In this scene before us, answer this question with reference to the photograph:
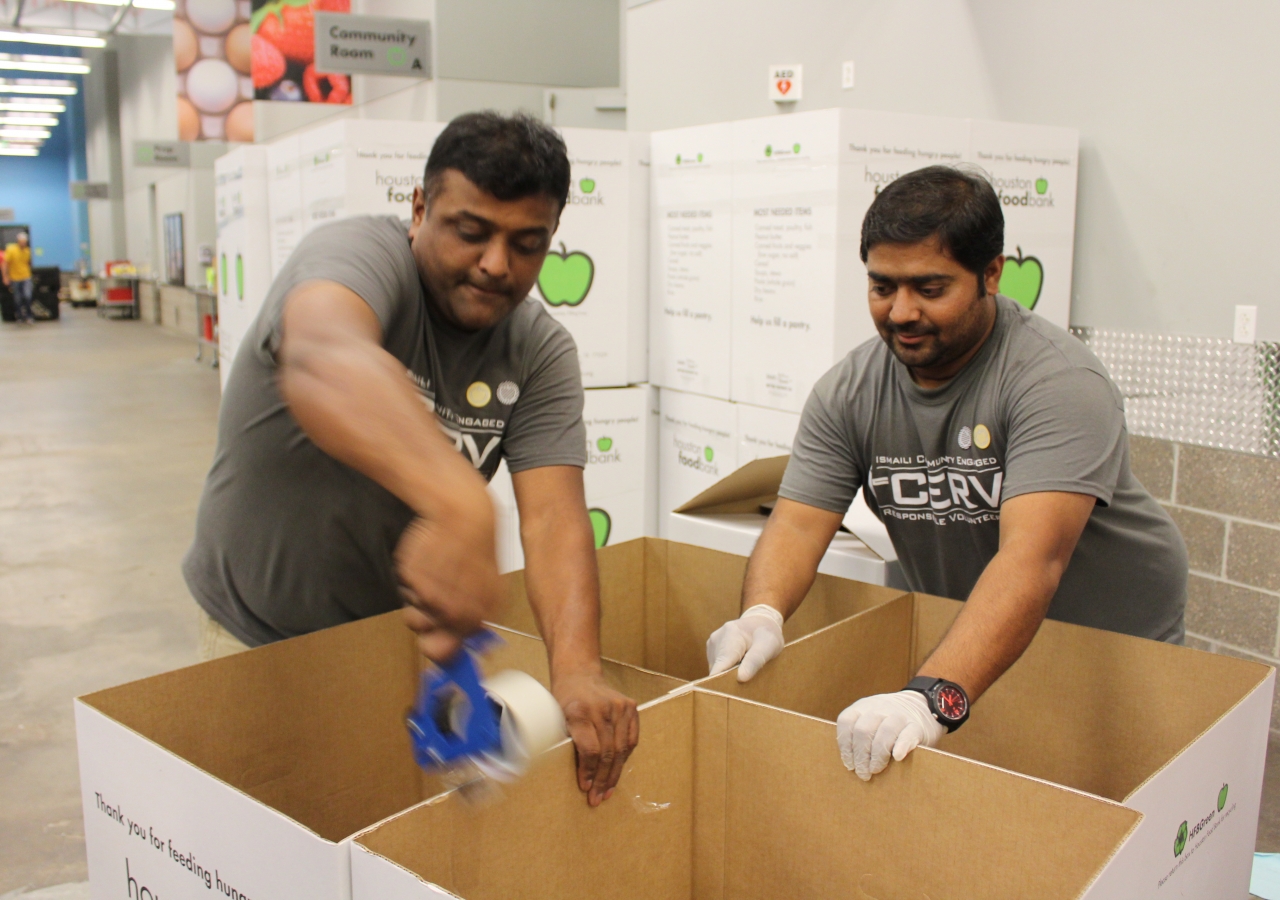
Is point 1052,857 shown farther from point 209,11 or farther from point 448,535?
point 209,11

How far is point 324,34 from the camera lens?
5168 millimetres

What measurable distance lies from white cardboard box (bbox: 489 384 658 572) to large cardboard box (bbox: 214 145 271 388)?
53.4 inches

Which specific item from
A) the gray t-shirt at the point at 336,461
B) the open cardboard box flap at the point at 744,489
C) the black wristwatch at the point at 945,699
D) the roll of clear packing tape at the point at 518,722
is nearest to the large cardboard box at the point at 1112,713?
the black wristwatch at the point at 945,699

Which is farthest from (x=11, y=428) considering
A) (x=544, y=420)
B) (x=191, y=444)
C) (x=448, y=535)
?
(x=448, y=535)

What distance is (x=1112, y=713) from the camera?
145cm

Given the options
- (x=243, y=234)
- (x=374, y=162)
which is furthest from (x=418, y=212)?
(x=243, y=234)

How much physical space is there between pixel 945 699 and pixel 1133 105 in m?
2.71

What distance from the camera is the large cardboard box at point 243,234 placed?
4148 millimetres

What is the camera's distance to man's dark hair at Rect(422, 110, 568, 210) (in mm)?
1291

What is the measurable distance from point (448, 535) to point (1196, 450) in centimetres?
298

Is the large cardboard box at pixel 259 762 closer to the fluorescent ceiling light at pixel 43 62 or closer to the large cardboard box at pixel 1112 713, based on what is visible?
the large cardboard box at pixel 1112 713

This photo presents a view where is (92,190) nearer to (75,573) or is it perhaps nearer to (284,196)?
(75,573)

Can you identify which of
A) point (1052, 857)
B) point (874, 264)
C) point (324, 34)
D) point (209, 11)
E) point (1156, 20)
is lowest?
point (1052, 857)

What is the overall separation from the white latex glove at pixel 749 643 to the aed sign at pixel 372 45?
4529 millimetres
